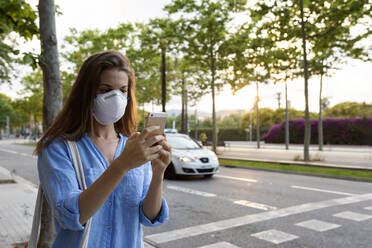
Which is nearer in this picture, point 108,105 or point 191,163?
point 108,105

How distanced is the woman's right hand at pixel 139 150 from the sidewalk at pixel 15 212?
4068 millimetres

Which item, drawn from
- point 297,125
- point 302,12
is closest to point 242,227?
point 302,12

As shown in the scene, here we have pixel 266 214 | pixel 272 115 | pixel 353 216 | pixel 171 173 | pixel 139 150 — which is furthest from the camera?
pixel 272 115

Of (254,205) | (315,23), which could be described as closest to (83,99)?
(254,205)

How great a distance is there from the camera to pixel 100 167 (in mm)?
1566

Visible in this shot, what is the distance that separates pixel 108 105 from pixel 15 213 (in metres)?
5.89

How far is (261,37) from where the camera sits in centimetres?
1727

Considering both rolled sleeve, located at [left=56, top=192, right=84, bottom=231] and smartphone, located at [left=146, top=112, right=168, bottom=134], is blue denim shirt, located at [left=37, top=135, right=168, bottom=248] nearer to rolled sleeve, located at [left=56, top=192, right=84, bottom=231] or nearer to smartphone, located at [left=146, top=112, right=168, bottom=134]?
rolled sleeve, located at [left=56, top=192, right=84, bottom=231]

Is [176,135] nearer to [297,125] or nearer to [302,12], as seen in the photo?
[302,12]

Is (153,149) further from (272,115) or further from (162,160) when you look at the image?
(272,115)

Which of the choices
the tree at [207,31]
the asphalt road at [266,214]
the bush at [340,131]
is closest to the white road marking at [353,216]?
the asphalt road at [266,214]

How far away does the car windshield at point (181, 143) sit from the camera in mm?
12130

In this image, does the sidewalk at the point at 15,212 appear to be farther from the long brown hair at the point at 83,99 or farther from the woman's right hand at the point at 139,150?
the woman's right hand at the point at 139,150

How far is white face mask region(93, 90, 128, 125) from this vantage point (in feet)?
5.25
